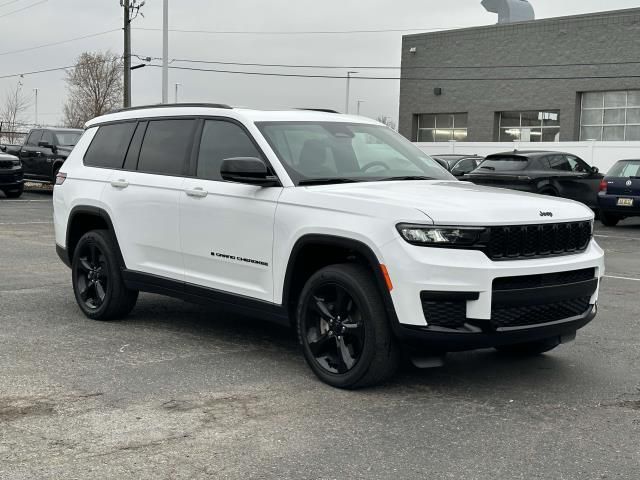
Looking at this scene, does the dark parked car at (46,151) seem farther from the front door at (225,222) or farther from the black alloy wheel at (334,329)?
the black alloy wheel at (334,329)

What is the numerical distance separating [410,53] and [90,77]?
3035cm

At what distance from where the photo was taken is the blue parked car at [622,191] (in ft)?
60.0

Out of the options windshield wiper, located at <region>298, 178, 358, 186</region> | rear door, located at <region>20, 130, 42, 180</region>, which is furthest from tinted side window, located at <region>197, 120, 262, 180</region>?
rear door, located at <region>20, 130, 42, 180</region>

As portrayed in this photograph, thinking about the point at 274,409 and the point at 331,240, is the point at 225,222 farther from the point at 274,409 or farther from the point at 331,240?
the point at 274,409

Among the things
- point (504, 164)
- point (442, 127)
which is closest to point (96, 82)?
point (442, 127)

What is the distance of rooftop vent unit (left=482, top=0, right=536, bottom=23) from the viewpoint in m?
50.4

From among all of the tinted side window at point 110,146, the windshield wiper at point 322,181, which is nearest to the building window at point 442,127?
the tinted side window at point 110,146

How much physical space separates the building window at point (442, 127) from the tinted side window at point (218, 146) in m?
41.7

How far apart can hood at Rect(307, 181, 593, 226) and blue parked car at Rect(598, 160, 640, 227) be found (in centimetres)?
1349

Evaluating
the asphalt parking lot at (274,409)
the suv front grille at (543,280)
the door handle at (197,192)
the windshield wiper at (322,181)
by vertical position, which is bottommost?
the asphalt parking lot at (274,409)

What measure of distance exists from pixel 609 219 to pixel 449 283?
15.6 metres

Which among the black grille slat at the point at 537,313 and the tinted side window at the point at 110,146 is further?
the tinted side window at the point at 110,146

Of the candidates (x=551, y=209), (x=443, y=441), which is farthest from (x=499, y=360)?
(x=443, y=441)

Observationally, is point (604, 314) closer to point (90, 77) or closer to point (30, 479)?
point (30, 479)
